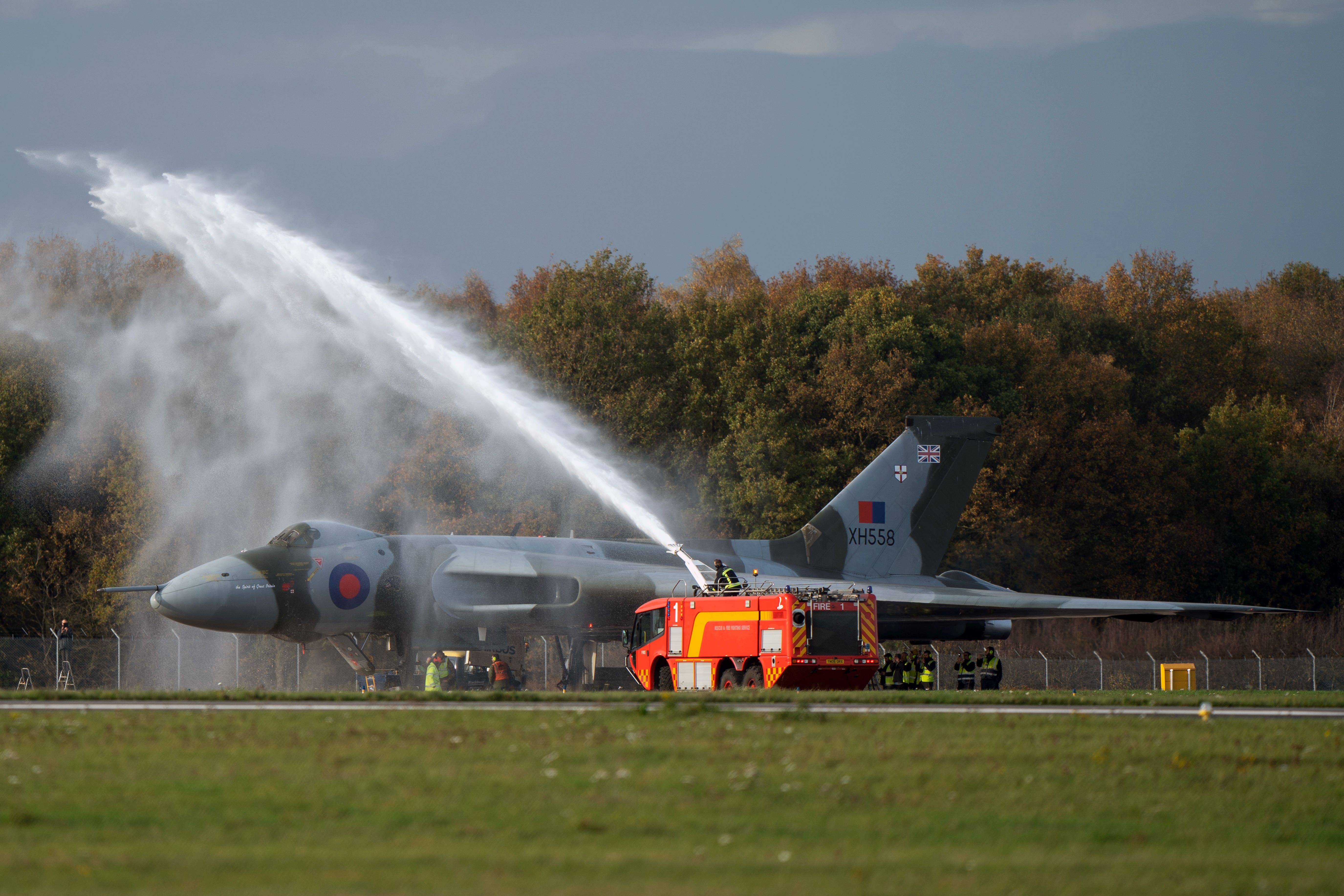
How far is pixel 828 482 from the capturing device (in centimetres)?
6138

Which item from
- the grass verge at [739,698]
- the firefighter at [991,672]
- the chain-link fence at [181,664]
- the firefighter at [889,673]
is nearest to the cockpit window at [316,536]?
the grass verge at [739,698]

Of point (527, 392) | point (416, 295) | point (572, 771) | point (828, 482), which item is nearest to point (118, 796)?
point (572, 771)

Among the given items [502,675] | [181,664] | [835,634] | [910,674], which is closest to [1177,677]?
[910,674]

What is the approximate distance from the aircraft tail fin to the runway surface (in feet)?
56.6

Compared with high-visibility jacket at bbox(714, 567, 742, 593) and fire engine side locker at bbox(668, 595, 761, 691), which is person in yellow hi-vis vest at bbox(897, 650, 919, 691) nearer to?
high-visibility jacket at bbox(714, 567, 742, 593)

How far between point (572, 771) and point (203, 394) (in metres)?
50.8

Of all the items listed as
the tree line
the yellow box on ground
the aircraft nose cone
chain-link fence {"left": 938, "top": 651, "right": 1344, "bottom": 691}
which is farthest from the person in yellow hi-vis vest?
the tree line

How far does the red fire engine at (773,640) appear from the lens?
27266mm

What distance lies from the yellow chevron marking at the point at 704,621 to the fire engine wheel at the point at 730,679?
66 cm

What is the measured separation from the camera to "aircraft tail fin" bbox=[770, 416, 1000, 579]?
40844 mm

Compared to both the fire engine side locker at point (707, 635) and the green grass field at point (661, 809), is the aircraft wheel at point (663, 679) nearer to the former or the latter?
the fire engine side locker at point (707, 635)

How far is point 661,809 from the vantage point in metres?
11.8

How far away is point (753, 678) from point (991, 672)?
11.1 m

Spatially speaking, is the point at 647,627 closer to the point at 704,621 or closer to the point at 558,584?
the point at 704,621
